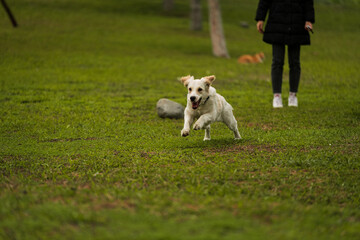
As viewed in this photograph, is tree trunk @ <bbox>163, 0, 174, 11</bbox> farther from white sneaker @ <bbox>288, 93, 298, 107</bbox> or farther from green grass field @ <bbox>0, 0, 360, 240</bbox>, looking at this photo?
white sneaker @ <bbox>288, 93, 298, 107</bbox>

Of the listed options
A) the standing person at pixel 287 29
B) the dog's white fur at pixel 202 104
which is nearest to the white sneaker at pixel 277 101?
the standing person at pixel 287 29

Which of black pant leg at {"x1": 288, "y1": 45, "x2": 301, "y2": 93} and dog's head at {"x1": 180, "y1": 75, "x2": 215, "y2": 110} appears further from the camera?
black pant leg at {"x1": 288, "y1": 45, "x2": 301, "y2": 93}

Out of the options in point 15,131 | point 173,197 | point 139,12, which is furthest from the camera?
point 139,12

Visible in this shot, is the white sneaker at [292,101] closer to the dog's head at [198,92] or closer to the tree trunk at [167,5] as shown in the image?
the dog's head at [198,92]

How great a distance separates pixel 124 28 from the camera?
2997 centimetres

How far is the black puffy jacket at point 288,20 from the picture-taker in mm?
9852

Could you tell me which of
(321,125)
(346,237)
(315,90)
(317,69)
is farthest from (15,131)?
(317,69)

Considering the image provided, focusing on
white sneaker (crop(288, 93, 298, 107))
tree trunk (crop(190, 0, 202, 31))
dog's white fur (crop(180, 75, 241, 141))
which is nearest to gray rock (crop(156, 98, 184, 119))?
dog's white fur (crop(180, 75, 241, 141))

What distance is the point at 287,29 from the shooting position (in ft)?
32.2

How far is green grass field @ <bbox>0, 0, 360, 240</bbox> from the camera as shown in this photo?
3822 millimetres

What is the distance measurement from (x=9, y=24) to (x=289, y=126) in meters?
23.0

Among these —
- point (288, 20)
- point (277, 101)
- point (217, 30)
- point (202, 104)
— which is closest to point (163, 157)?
point (202, 104)

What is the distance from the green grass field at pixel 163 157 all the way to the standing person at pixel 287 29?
897 mm

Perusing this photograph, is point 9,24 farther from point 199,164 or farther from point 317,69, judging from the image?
point 199,164
